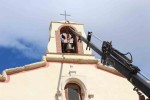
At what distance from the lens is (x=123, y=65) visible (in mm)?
13086

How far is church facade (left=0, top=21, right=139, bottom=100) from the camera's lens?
18.9 m

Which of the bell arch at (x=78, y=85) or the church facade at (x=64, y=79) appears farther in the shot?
the bell arch at (x=78, y=85)

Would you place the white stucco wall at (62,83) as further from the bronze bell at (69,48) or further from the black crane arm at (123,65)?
the black crane arm at (123,65)

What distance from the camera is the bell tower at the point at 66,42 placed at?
839 inches

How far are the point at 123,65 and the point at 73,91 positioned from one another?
7.32 meters

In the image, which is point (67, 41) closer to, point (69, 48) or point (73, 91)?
point (69, 48)

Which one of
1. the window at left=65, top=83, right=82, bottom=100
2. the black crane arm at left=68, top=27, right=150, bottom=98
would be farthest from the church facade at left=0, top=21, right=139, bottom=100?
the black crane arm at left=68, top=27, right=150, bottom=98

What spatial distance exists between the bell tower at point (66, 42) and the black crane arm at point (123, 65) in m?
6.20

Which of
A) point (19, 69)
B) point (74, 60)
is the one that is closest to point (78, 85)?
point (74, 60)

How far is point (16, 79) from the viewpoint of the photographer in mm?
19141

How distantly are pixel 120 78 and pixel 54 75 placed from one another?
339cm

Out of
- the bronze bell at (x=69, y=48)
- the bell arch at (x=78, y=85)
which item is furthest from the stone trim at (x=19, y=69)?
the bronze bell at (x=69, y=48)

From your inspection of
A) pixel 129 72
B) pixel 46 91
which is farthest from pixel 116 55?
pixel 46 91

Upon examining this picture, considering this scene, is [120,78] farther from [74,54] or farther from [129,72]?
[129,72]
